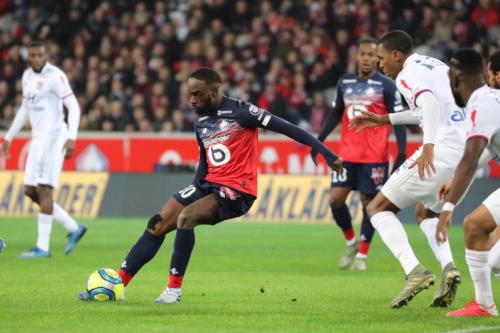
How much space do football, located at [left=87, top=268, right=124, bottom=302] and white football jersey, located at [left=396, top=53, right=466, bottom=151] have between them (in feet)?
9.65

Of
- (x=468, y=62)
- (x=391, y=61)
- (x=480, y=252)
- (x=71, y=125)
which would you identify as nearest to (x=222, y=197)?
(x=391, y=61)

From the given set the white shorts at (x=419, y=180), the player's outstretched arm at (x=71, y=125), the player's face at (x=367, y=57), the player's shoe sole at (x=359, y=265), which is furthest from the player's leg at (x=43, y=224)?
the white shorts at (x=419, y=180)

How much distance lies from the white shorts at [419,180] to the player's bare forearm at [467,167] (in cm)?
136

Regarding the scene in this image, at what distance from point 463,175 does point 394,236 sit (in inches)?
63.5

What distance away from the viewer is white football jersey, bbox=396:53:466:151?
8461mm

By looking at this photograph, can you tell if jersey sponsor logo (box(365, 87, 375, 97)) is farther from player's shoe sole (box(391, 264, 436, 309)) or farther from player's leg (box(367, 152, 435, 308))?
player's shoe sole (box(391, 264, 436, 309))

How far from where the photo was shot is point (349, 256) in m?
12.1

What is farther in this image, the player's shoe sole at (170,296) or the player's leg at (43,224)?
the player's leg at (43,224)

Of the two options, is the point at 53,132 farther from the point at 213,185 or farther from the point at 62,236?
the point at 213,185

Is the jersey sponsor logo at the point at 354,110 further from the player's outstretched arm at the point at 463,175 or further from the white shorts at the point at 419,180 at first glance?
the player's outstretched arm at the point at 463,175

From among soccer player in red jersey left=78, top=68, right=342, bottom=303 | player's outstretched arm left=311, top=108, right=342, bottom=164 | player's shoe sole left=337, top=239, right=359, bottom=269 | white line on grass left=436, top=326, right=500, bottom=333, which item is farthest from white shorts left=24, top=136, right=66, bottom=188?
white line on grass left=436, top=326, right=500, bottom=333

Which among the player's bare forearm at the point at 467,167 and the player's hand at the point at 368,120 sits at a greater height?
the player's hand at the point at 368,120

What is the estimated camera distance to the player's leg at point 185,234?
834cm

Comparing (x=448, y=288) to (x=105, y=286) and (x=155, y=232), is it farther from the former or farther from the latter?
(x=105, y=286)
